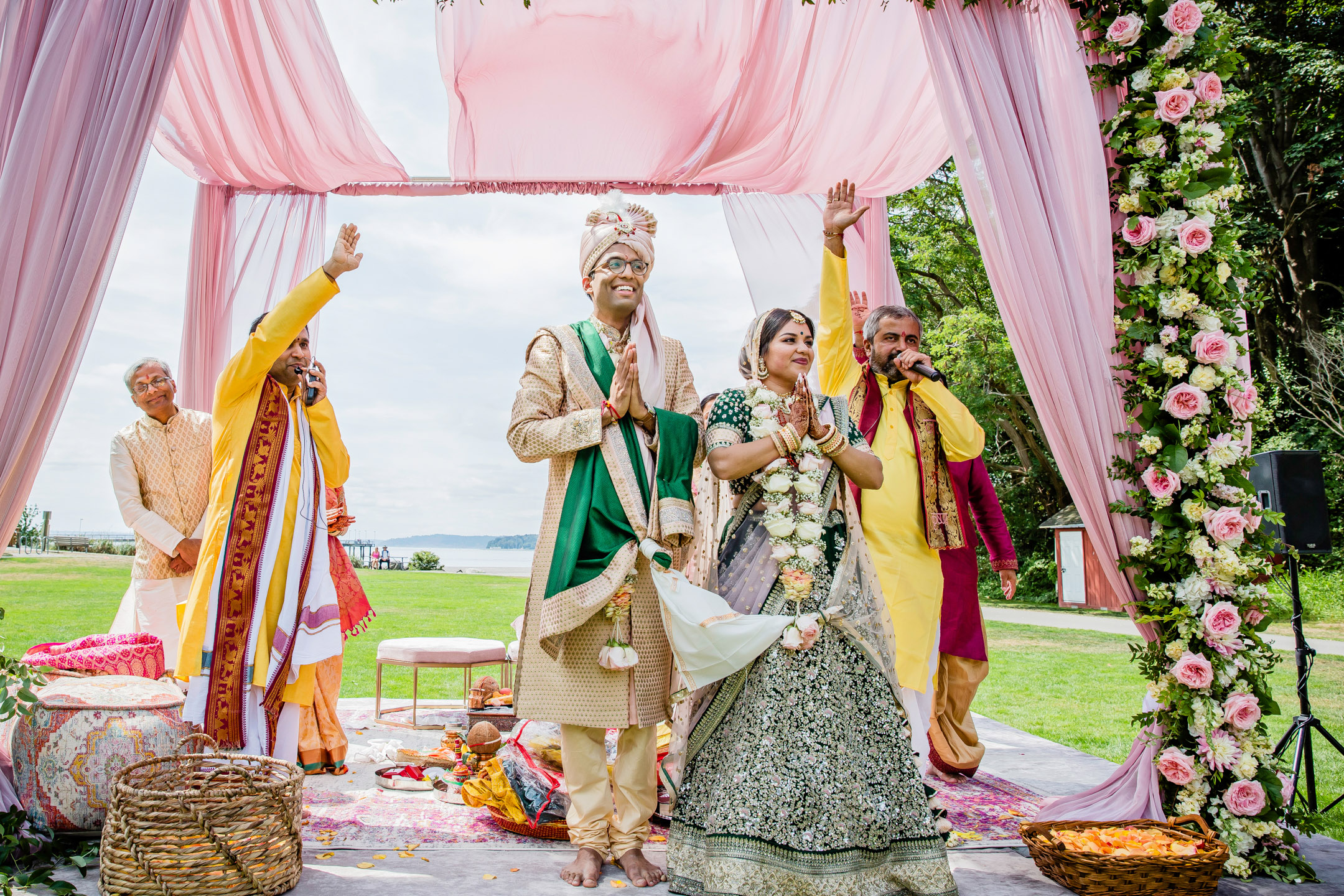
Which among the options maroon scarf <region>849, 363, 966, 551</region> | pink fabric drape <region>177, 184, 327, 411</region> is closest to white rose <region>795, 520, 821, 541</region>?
maroon scarf <region>849, 363, 966, 551</region>

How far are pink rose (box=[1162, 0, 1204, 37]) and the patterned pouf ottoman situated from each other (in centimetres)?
450

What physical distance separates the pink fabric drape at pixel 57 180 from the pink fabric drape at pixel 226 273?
2024mm

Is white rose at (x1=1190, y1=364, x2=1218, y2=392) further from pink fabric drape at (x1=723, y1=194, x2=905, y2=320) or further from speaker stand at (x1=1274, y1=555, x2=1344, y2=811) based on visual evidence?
pink fabric drape at (x1=723, y1=194, x2=905, y2=320)

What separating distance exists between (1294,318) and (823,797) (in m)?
18.3

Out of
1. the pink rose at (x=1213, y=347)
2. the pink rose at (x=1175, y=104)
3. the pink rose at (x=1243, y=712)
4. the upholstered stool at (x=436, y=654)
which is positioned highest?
the pink rose at (x=1175, y=104)

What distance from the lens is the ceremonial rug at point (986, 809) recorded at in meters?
3.55

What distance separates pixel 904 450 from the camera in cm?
416

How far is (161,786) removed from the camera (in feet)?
10.2

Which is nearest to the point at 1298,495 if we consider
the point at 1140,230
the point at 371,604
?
the point at 1140,230

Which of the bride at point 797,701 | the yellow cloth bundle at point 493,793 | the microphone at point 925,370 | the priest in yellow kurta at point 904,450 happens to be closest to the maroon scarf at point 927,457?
the priest in yellow kurta at point 904,450

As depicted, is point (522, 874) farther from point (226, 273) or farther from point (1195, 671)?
point (226, 273)

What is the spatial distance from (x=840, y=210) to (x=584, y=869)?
8.17 feet

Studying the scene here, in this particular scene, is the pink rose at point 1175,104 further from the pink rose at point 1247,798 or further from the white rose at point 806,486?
the pink rose at point 1247,798

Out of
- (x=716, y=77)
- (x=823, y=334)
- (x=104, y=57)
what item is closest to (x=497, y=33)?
(x=716, y=77)
